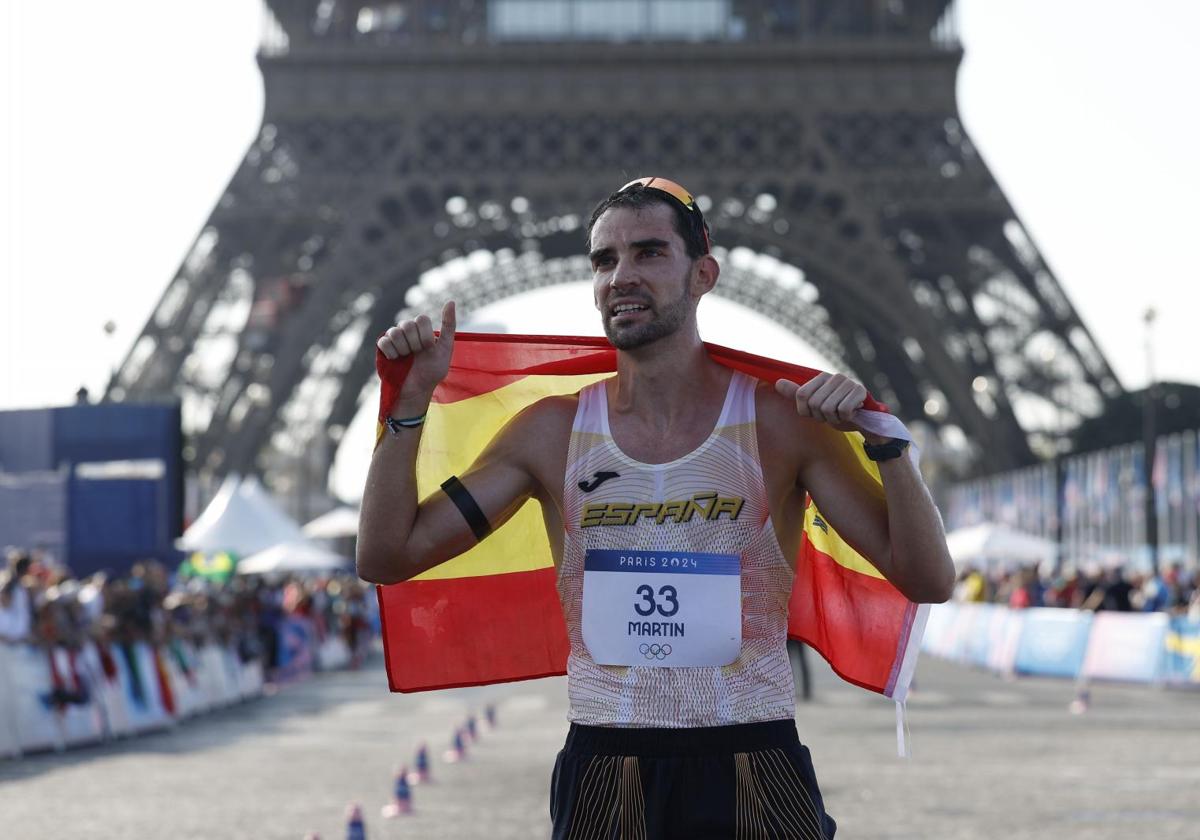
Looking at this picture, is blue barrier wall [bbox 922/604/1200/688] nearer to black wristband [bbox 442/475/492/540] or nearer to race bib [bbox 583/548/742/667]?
black wristband [bbox 442/475/492/540]

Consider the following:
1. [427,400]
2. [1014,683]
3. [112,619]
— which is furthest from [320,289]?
[427,400]

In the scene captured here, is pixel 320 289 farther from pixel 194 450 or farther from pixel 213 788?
pixel 213 788

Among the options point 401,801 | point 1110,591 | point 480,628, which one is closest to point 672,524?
point 480,628

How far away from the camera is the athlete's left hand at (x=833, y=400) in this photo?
3.82 meters

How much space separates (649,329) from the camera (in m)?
3.94

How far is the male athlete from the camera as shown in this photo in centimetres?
383

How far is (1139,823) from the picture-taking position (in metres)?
10.4

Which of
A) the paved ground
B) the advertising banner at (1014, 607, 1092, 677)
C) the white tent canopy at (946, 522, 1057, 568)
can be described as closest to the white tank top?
the paved ground

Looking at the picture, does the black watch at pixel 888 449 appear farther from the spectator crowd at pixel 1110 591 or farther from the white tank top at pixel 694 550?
the spectator crowd at pixel 1110 591

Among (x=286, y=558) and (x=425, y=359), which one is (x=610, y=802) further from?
(x=286, y=558)

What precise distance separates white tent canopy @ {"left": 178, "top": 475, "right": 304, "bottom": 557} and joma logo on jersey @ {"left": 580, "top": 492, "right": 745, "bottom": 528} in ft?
87.0

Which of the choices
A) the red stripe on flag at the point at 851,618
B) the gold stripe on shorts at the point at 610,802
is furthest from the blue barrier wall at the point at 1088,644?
the gold stripe on shorts at the point at 610,802

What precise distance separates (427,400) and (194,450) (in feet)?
154

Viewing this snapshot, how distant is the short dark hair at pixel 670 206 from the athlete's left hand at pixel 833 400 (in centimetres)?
34
